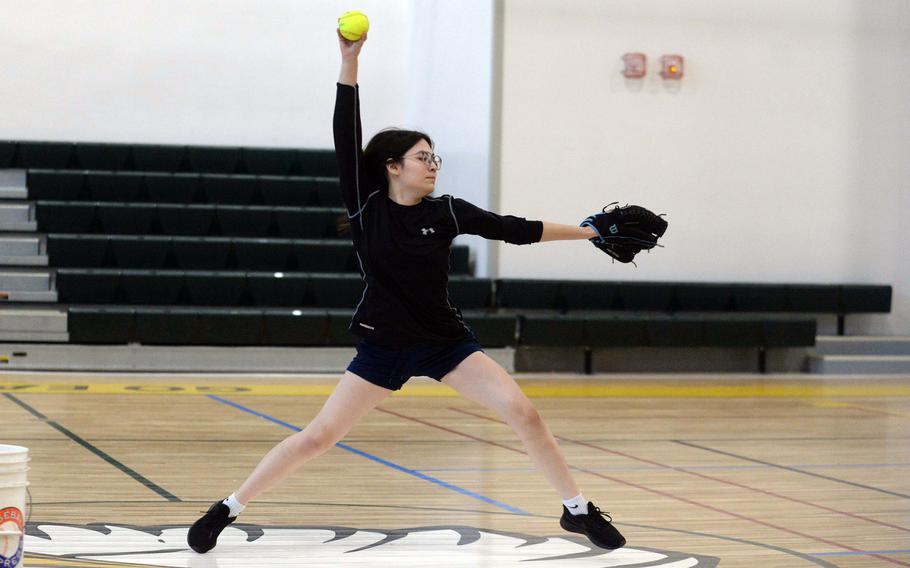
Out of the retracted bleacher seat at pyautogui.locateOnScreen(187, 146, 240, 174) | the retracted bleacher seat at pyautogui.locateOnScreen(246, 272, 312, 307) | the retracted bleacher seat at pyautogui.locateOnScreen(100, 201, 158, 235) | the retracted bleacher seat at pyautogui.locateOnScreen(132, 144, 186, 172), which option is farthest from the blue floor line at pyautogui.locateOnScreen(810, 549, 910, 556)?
the retracted bleacher seat at pyautogui.locateOnScreen(132, 144, 186, 172)

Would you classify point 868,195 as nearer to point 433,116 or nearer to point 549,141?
point 549,141

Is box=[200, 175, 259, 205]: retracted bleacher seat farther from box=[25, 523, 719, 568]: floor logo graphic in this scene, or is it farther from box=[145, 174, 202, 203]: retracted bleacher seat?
box=[25, 523, 719, 568]: floor logo graphic

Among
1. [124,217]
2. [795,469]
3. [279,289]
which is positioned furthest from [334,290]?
[795,469]

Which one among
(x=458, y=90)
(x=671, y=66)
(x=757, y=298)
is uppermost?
(x=671, y=66)

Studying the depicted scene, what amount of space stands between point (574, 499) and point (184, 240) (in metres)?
7.14

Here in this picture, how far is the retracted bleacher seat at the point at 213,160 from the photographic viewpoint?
1175cm

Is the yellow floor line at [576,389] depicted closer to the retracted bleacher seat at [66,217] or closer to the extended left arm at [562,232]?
the retracted bleacher seat at [66,217]

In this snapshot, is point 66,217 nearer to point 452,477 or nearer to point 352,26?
point 452,477

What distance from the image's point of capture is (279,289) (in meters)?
9.70

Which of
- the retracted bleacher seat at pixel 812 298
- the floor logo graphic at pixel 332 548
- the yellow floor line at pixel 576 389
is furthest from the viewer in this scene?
the retracted bleacher seat at pixel 812 298

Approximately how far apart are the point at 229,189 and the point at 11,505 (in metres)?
8.44

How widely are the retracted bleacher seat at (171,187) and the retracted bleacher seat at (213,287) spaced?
Result: 1644mm

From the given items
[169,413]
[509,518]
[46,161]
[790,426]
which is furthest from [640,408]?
[46,161]

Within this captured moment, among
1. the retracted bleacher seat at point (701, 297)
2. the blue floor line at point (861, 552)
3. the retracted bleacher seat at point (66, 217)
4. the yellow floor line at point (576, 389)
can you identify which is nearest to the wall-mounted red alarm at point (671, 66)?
the retracted bleacher seat at point (701, 297)
